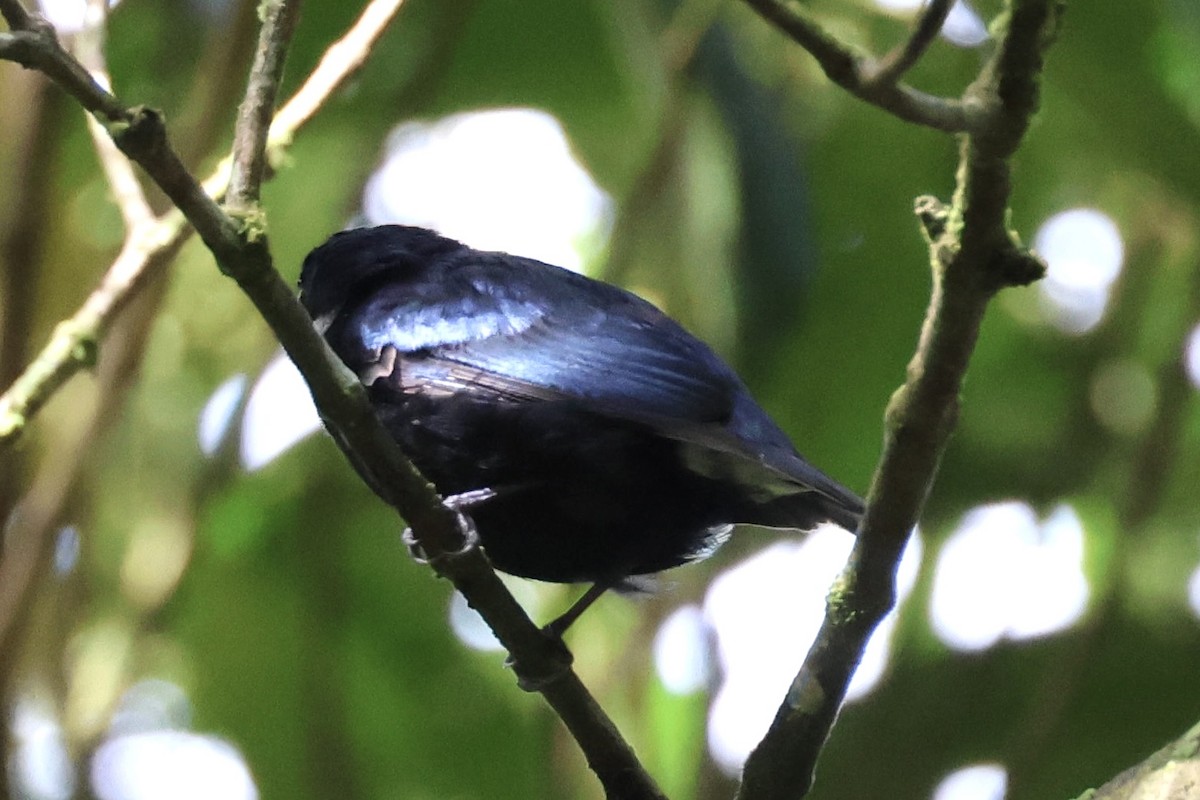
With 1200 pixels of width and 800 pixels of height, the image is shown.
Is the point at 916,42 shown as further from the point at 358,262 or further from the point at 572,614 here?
the point at 358,262

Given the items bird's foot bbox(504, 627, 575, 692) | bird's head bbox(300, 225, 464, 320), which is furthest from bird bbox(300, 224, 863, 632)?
bird's foot bbox(504, 627, 575, 692)

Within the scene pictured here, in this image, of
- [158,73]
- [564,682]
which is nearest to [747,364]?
[564,682]

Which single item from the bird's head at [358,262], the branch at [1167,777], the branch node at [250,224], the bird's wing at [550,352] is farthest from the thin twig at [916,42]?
the bird's head at [358,262]

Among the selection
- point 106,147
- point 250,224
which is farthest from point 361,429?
point 106,147

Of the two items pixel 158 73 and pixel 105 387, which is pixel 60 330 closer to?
pixel 105 387

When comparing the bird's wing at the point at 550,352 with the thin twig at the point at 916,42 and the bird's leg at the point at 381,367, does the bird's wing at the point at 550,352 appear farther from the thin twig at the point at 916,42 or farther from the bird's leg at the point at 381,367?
the thin twig at the point at 916,42
